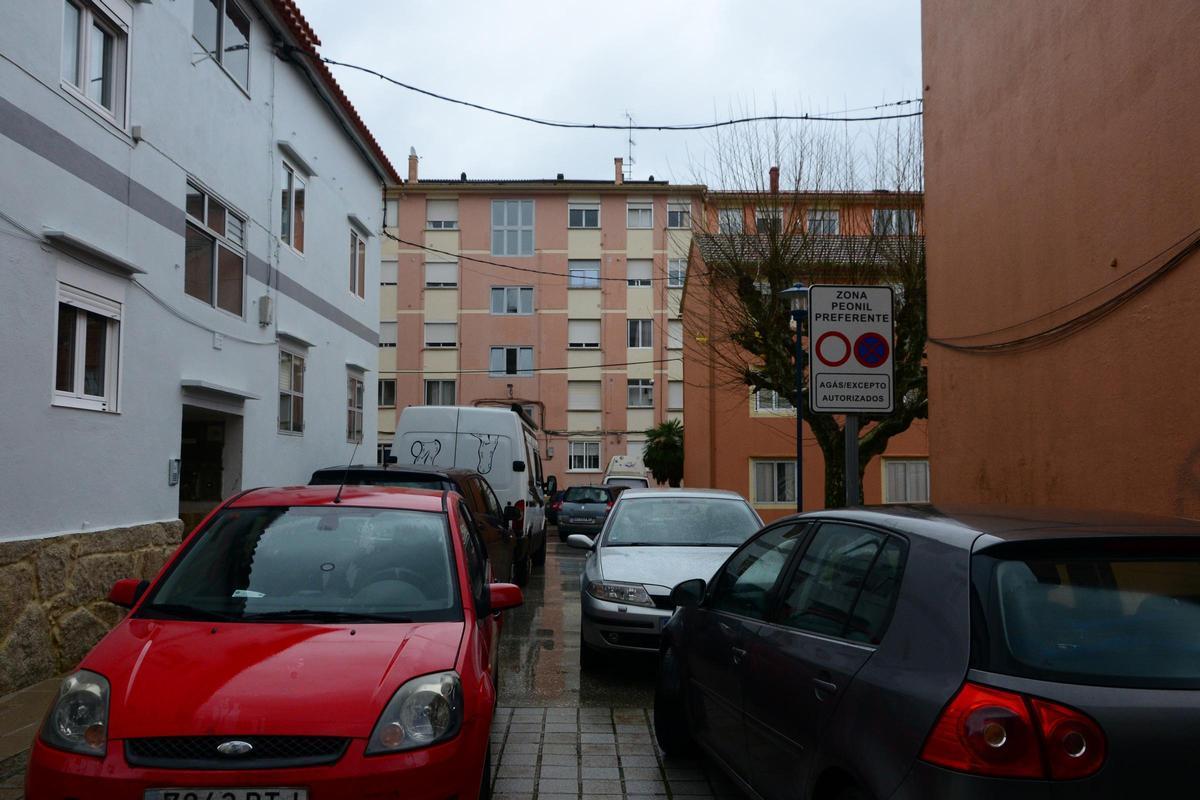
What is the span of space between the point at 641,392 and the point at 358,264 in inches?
1022

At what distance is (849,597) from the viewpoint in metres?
3.67

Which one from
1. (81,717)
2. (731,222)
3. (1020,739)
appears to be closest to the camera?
(1020,739)

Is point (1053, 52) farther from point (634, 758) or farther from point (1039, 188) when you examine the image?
point (634, 758)

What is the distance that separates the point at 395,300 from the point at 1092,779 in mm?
43105

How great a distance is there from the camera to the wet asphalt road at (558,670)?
728 cm

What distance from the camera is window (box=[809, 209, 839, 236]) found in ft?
60.0

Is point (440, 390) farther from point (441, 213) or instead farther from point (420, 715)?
point (420, 715)

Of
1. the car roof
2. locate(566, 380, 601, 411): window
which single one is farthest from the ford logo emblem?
locate(566, 380, 601, 411): window

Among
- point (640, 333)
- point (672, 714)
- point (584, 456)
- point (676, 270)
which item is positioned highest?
point (676, 270)

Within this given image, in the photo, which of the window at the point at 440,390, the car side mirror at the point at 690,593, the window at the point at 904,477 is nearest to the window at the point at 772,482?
the window at the point at 904,477

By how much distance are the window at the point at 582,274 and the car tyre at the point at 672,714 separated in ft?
128

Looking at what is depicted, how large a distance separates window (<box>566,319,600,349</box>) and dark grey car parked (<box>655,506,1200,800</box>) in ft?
131

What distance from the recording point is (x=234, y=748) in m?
3.47

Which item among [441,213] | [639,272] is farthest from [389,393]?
[639,272]
